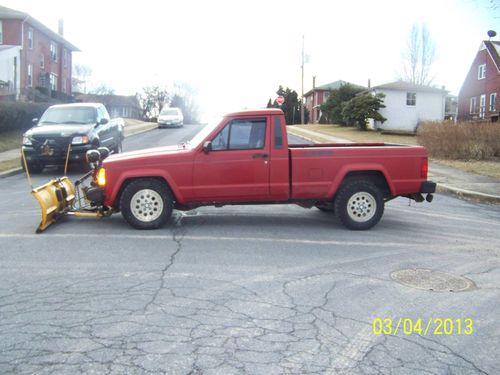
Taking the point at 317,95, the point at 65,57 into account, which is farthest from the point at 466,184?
the point at 317,95

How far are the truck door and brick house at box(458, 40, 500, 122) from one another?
3873cm

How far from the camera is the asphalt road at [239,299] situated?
3.87 metres

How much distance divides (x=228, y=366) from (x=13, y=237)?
4.90 m

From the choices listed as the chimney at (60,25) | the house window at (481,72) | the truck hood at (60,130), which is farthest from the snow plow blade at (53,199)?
the chimney at (60,25)

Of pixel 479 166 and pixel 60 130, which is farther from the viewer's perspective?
pixel 479 166

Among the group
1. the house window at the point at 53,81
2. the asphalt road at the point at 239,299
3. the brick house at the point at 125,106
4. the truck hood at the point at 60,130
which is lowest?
the asphalt road at the point at 239,299

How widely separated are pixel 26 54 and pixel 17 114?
19.2 metres

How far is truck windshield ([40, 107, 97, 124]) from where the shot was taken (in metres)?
15.6

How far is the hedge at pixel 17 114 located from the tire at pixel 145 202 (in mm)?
17610

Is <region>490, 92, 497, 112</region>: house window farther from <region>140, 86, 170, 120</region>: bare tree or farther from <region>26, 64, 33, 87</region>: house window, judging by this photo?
<region>140, 86, 170, 120</region>: bare tree

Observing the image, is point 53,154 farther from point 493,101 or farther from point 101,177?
point 493,101

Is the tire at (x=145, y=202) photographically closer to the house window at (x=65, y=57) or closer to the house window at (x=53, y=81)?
the house window at (x=53, y=81)

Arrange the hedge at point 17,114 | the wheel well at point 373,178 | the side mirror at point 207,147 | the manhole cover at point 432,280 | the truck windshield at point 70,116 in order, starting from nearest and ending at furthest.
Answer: the manhole cover at point 432,280 < the side mirror at point 207,147 < the wheel well at point 373,178 < the truck windshield at point 70,116 < the hedge at point 17,114

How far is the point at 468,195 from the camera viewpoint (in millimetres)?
12664
